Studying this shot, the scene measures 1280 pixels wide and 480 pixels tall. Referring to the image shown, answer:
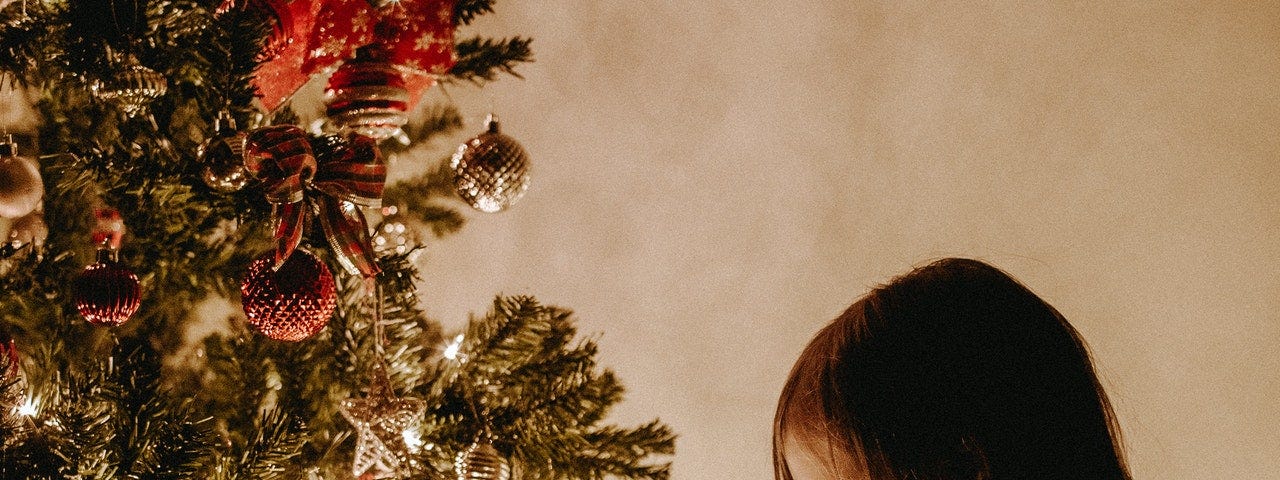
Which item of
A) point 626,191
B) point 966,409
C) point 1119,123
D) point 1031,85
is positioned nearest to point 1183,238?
point 1119,123

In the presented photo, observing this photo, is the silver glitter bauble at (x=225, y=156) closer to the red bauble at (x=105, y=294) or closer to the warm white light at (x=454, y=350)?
the red bauble at (x=105, y=294)

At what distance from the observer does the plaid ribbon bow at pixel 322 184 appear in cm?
57

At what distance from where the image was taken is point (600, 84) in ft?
4.13

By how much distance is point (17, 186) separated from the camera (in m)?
0.63

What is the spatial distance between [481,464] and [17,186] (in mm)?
377

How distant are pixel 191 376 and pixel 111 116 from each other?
1.22 feet

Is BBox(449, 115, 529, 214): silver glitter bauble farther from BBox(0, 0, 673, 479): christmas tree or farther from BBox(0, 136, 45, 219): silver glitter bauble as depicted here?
BBox(0, 136, 45, 219): silver glitter bauble

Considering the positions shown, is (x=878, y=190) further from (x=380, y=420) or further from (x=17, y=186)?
(x=17, y=186)

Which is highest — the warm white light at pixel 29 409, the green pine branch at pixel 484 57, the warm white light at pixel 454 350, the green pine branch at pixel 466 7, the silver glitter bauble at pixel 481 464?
the green pine branch at pixel 466 7

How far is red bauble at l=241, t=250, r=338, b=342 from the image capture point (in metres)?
0.60

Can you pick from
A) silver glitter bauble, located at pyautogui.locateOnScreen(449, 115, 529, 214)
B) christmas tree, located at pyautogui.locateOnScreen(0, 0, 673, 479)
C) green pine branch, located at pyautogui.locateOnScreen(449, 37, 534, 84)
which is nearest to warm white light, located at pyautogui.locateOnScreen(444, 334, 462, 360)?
christmas tree, located at pyautogui.locateOnScreen(0, 0, 673, 479)

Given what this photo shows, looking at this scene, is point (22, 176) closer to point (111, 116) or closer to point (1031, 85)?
point (111, 116)

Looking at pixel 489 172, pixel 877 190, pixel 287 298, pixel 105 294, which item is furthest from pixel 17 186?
pixel 877 190

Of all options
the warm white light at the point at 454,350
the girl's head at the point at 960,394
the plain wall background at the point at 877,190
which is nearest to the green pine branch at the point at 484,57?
the warm white light at the point at 454,350
